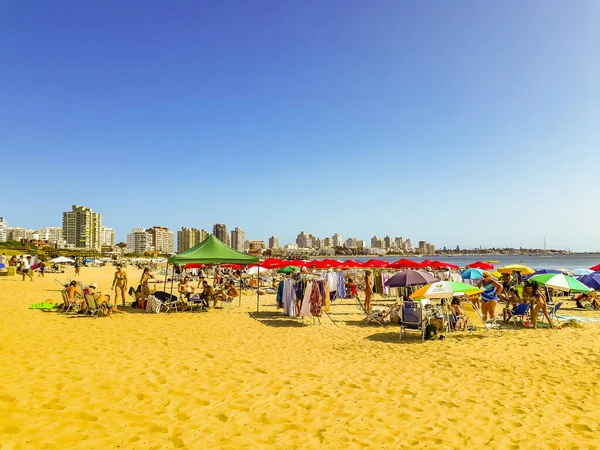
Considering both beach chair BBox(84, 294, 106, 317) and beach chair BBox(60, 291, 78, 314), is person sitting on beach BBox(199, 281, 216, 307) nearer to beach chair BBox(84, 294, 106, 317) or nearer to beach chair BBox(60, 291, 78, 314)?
beach chair BBox(84, 294, 106, 317)

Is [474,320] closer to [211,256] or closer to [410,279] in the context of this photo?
[410,279]

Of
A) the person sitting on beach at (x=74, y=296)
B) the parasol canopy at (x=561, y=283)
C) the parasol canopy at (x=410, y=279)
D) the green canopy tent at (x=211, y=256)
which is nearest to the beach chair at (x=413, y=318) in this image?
the parasol canopy at (x=410, y=279)

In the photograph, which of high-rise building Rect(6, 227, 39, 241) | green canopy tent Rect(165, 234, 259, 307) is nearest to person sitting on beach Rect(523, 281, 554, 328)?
green canopy tent Rect(165, 234, 259, 307)

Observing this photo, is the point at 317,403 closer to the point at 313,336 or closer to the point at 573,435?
the point at 573,435

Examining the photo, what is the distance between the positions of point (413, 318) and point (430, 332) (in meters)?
0.54

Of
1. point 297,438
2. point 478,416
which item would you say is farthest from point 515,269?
point 297,438

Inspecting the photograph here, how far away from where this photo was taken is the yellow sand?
4.43 meters

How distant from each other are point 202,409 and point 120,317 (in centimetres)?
840

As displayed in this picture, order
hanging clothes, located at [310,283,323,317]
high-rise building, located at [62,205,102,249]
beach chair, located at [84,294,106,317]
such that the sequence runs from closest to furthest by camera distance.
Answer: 1. hanging clothes, located at [310,283,323,317]
2. beach chair, located at [84,294,106,317]
3. high-rise building, located at [62,205,102,249]

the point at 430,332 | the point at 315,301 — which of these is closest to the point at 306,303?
the point at 315,301

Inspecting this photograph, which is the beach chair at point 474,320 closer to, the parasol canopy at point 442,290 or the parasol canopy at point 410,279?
the parasol canopy at point 442,290

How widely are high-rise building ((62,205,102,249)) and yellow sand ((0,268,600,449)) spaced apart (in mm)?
159869

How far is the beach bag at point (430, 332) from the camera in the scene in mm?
10156

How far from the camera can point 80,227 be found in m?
152
